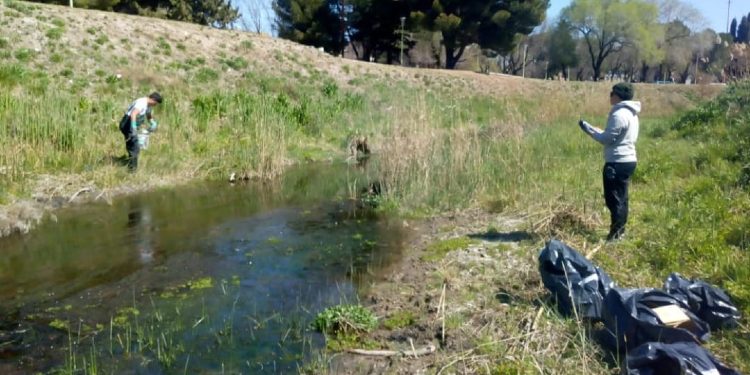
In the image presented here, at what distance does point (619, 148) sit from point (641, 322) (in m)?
2.81

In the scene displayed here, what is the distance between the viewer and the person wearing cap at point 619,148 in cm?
638

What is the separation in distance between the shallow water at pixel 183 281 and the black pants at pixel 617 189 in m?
2.58

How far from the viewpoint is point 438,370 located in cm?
439

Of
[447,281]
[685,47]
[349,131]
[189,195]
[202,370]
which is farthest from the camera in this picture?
[685,47]

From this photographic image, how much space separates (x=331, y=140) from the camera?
17.5 meters

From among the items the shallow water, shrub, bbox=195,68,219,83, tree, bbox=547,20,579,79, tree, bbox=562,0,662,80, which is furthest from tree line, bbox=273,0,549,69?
the shallow water

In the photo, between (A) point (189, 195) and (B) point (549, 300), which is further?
(A) point (189, 195)

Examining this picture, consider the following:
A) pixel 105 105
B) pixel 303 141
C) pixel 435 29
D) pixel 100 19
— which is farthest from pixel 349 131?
pixel 435 29

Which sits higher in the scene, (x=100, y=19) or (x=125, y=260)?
(x=100, y=19)

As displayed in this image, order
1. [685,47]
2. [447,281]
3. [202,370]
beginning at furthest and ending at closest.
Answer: [685,47], [447,281], [202,370]

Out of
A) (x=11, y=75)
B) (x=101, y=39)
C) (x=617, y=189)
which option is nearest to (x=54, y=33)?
(x=101, y=39)

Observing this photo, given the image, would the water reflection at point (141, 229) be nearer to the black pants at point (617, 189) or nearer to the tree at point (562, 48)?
the black pants at point (617, 189)

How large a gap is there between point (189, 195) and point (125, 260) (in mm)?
4200

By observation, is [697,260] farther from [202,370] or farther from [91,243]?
[91,243]
